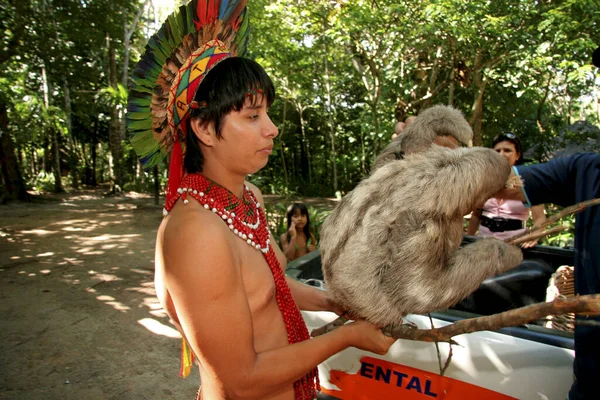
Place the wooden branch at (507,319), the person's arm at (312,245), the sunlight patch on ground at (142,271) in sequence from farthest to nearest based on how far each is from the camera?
the sunlight patch on ground at (142,271) → the person's arm at (312,245) → the wooden branch at (507,319)

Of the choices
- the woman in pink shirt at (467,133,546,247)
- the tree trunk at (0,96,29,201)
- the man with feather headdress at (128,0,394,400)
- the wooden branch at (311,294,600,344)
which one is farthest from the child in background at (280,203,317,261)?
the tree trunk at (0,96,29,201)

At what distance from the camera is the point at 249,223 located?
1.52 m

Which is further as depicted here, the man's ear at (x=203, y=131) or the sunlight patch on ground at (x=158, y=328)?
the sunlight patch on ground at (x=158, y=328)

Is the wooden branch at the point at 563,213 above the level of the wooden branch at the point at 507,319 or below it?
above

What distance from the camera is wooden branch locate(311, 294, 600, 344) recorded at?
915mm

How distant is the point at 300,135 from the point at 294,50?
19.8 feet

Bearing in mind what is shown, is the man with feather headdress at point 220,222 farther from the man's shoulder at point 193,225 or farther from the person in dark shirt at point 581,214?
the person in dark shirt at point 581,214

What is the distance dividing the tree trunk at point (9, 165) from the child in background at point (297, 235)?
31.9 ft

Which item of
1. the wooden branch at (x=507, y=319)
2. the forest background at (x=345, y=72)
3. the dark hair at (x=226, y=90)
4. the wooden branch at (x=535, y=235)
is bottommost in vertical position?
the wooden branch at (x=507, y=319)

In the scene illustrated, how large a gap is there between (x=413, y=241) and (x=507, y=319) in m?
0.31

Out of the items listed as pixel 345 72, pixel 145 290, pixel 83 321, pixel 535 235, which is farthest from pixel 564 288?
pixel 345 72

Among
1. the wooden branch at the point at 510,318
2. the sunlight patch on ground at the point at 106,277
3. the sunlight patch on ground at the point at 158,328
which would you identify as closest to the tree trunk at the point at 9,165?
the sunlight patch on ground at the point at 106,277

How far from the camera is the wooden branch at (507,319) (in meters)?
0.92

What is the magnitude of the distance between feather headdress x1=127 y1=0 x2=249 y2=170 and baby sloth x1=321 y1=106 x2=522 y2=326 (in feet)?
2.24
